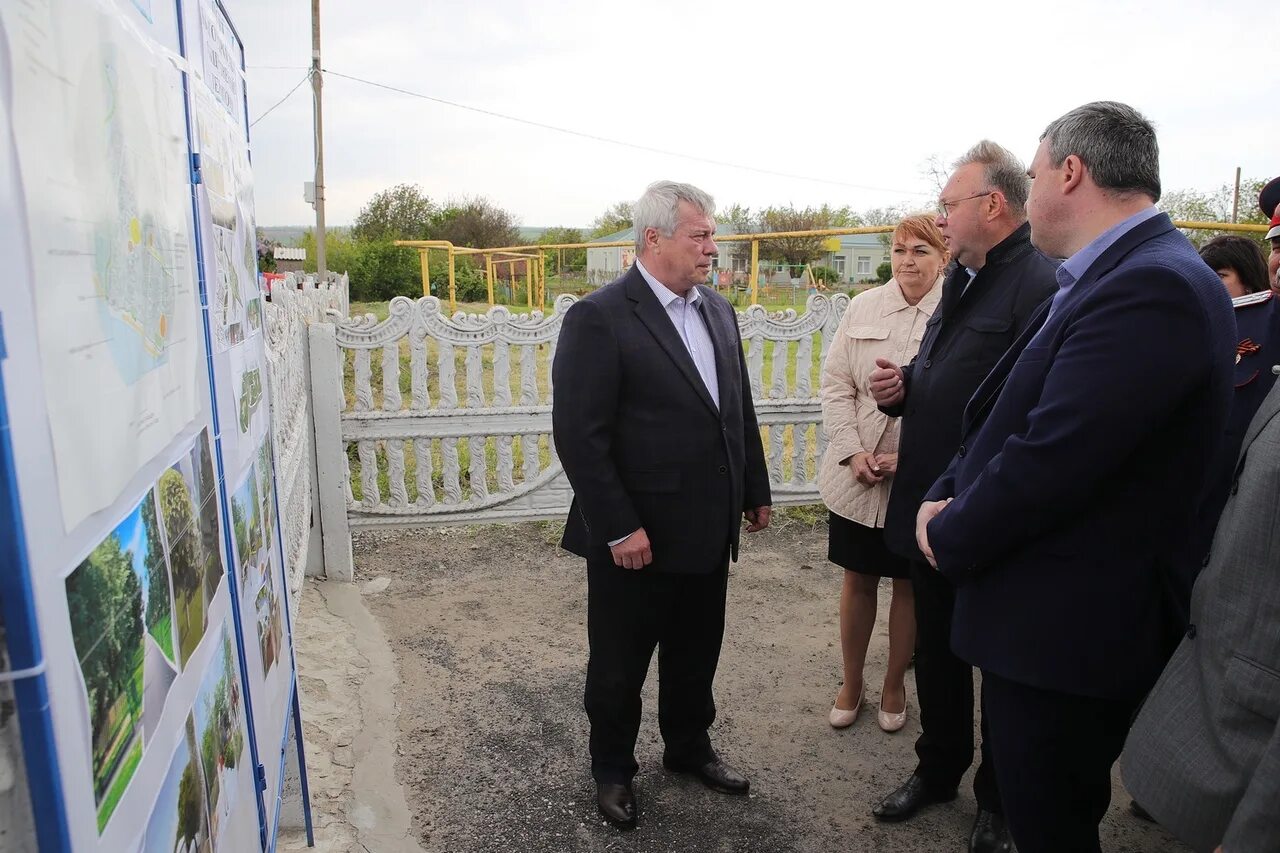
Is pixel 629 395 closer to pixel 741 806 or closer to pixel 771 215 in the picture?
pixel 741 806

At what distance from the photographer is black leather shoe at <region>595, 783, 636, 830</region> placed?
2.85m

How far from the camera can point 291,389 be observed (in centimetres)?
415

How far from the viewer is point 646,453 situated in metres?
2.77

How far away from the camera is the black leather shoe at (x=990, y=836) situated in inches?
107

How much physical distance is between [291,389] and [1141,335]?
142 inches

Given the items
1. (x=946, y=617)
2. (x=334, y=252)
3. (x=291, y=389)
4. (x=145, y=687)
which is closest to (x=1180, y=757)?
(x=946, y=617)

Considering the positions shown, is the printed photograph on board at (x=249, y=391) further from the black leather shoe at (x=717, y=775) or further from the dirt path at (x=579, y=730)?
the black leather shoe at (x=717, y=775)

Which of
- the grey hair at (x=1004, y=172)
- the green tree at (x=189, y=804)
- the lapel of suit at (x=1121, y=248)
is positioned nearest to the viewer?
the green tree at (x=189, y=804)

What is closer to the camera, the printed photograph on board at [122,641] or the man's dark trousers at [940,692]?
the printed photograph on board at [122,641]

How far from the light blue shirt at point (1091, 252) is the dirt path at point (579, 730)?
1.89 m

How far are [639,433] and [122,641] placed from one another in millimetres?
1915

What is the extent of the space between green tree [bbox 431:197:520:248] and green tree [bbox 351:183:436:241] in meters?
1.75

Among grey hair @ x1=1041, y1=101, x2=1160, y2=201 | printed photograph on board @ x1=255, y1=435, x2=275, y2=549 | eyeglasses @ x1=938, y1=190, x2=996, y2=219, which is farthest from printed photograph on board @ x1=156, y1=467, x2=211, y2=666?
eyeglasses @ x1=938, y1=190, x2=996, y2=219

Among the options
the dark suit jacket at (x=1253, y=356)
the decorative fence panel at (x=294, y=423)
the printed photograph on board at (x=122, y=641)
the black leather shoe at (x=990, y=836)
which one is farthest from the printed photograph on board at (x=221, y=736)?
the dark suit jacket at (x=1253, y=356)
